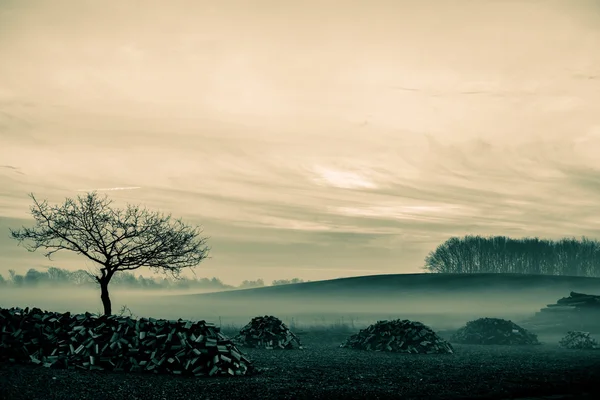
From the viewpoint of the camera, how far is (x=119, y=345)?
23.6 meters

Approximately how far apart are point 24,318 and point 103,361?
4.96 meters

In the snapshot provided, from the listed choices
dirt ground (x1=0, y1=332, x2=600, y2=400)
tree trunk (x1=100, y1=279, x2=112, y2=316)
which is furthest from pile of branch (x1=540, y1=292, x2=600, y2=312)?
tree trunk (x1=100, y1=279, x2=112, y2=316)

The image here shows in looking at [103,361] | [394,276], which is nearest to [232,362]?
[103,361]

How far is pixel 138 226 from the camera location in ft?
108

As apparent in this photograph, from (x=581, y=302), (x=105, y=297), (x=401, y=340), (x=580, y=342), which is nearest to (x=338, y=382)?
(x=401, y=340)

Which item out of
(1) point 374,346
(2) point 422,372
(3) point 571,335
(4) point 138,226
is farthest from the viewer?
(3) point 571,335

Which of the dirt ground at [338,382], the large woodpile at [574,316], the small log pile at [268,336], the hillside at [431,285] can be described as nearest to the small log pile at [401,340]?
the small log pile at [268,336]

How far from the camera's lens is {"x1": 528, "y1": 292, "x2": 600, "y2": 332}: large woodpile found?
53781 millimetres

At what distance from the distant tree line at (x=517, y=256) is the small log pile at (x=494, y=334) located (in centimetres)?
5854

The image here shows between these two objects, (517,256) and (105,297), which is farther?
(517,256)

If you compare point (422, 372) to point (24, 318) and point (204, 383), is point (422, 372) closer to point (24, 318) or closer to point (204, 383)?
point (204, 383)

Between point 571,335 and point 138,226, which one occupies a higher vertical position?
point 138,226

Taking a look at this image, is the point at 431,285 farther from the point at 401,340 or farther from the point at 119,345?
the point at 119,345

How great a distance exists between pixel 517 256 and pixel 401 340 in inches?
3089
